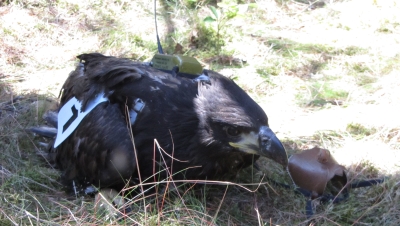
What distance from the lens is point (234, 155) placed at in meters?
3.64

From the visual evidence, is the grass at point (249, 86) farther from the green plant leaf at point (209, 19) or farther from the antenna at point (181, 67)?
the antenna at point (181, 67)

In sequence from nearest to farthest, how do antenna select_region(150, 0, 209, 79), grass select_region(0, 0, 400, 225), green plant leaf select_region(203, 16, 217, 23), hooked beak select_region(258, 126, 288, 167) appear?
hooked beak select_region(258, 126, 288, 167) → grass select_region(0, 0, 400, 225) → antenna select_region(150, 0, 209, 79) → green plant leaf select_region(203, 16, 217, 23)

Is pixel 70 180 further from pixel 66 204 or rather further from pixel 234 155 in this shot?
pixel 234 155

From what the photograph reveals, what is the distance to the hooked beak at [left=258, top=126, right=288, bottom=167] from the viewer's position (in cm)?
336

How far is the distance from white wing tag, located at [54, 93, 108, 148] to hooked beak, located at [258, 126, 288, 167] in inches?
48.0

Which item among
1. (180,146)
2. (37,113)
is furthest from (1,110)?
(180,146)

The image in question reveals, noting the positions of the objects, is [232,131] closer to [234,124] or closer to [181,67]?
[234,124]

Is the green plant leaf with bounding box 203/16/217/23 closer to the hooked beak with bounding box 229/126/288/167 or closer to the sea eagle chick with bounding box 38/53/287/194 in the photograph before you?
the sea eagle chick with bounding box 38/53/287/194

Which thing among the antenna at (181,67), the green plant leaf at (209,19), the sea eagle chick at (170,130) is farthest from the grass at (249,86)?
the antenna at (181,67)

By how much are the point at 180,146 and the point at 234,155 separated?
38 centimetres

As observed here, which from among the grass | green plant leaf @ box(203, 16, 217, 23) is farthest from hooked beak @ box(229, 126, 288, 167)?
green plant leaf @ box(203, 16, 217, 23)

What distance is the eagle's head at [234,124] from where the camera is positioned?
3.39 metres

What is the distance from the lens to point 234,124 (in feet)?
11.2

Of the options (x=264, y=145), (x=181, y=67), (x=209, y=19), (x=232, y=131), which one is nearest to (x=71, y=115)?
(x=181, y=67)
